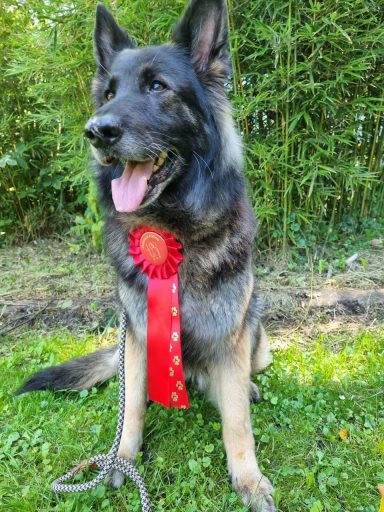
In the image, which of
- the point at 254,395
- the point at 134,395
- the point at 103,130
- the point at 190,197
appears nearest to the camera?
the point at 103,130

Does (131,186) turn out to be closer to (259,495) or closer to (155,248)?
(155,248)

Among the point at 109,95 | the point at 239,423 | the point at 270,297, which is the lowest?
the point at 270,297

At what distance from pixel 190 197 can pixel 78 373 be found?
121 centimetres

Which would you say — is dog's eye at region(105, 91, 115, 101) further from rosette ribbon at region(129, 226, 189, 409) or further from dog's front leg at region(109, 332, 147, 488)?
dog's front leg at region(109, 332, 147, 488)

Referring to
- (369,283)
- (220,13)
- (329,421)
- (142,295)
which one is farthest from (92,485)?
(369,283)

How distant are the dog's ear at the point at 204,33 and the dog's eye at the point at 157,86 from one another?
0.69 feet

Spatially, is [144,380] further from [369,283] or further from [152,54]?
[369,283]

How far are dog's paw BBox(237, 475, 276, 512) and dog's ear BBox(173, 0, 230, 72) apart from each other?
174 cm

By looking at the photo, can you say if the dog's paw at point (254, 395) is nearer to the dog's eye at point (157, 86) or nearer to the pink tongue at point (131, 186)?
the pink tongue at point (131, 186)

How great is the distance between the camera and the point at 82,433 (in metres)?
1.99

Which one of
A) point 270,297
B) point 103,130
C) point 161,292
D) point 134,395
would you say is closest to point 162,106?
point 103,130

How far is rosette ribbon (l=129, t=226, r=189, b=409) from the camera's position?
173 centimetres

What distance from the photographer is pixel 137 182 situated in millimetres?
1573

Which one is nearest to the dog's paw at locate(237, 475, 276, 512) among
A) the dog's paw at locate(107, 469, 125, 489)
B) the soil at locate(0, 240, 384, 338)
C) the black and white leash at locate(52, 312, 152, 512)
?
the black and white leash at locate(52, 312, 152, 512)
